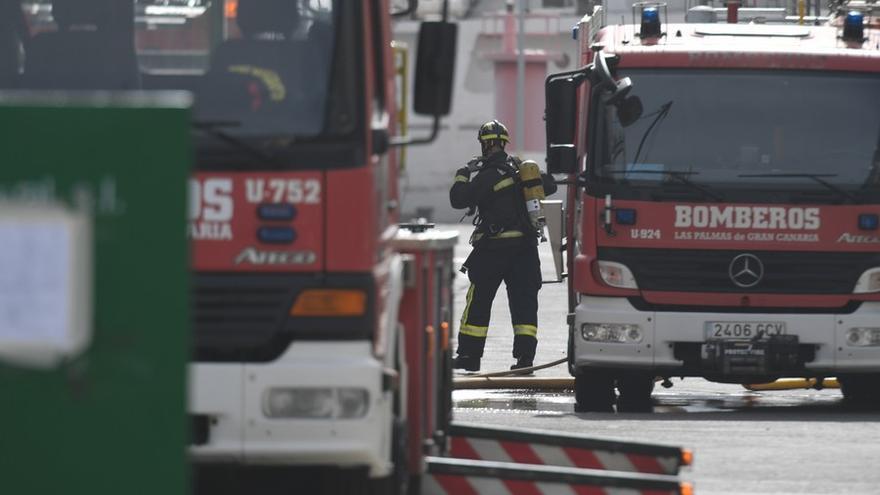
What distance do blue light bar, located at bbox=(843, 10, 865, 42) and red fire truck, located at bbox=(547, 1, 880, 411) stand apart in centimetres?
23

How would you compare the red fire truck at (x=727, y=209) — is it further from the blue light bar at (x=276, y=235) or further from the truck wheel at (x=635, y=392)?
the blue light bar at (x=276, y=235)

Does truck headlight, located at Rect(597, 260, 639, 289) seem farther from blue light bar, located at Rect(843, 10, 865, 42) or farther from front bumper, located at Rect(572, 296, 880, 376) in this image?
blue light bar, located at Rect(843, 10, 865, 42)

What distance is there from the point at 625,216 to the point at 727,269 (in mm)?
717

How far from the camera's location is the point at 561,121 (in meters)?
12.6

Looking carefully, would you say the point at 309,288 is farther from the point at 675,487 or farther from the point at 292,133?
the point at 675,487

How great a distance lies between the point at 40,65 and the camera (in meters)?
7.27

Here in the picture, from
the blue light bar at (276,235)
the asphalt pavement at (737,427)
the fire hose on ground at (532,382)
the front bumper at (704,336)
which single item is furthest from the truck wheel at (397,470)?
the fire hose on ground at (532,382)

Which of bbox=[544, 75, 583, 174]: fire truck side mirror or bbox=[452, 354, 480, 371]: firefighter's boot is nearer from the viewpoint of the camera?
bbox=[544, 75, 583, 174]: fire truck side mirror

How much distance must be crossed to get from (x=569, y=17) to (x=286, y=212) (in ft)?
161

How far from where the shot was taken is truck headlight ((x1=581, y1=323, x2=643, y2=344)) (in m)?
12.5

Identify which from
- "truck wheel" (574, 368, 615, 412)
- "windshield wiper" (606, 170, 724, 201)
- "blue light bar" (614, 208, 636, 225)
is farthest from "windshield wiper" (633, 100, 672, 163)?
"truck wheel" (574, 368, 615, 412)

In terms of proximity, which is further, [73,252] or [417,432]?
[417,432]

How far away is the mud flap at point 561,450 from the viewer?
27.3 ft

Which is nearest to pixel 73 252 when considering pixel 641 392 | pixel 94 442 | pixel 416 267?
pixel 94 442
